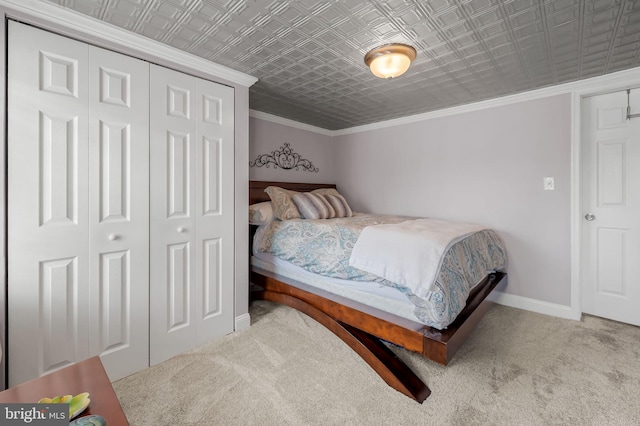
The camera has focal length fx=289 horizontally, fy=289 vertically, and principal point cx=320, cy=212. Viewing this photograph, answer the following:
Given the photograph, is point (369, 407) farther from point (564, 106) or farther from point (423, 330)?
point (564, 106)

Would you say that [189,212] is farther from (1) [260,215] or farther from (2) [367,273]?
(2) [367,273]

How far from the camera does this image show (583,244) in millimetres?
2684

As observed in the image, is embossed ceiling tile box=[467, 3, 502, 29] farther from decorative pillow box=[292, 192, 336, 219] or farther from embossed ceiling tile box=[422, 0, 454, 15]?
decorative pillow box=[292, 192, 336, 219]

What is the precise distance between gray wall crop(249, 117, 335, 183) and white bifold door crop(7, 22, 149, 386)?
5.15 feet

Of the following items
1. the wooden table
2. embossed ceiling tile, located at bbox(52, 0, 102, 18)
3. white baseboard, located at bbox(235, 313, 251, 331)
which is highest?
embossed ceiling tile, located at bbox(52, 0, 102, 18)

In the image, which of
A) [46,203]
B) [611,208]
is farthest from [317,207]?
[611,208]

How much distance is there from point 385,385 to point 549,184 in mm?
2398

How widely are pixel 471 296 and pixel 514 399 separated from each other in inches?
26.6

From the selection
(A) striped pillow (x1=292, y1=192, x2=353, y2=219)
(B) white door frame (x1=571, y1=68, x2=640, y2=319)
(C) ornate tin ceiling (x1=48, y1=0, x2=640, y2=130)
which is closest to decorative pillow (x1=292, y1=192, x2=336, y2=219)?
(A) striped pillow (x1=292, y1=192, x2=353, y2=219)

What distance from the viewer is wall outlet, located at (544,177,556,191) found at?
270 centimetres

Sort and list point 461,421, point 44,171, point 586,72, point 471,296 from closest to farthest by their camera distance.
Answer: point 461,421, point 44,171, point 471,296, point 586,72

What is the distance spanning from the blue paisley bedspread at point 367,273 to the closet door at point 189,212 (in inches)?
20.9

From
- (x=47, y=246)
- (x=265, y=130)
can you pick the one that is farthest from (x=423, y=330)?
(x=265, y=130)

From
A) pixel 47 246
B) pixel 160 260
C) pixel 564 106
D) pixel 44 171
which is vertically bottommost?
pixel 160 260
